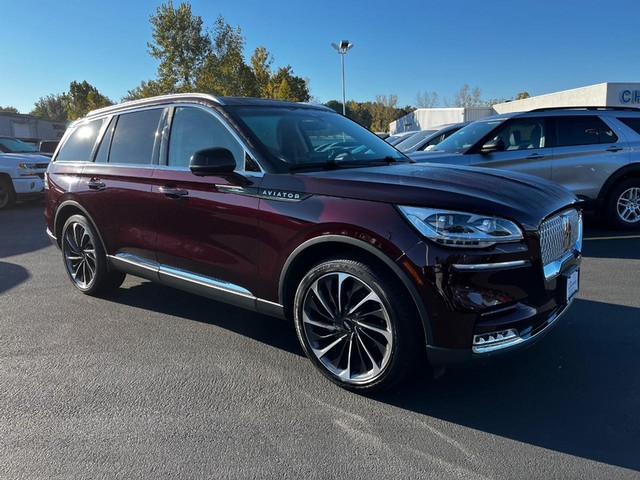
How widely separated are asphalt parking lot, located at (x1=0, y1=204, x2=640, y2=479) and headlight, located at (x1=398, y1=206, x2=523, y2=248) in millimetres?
1012

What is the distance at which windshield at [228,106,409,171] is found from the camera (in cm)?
350

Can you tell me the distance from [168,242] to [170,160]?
67cm

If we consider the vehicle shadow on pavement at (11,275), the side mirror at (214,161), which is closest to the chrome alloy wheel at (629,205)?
the side mirror at (214,161)

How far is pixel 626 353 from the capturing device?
11.3ft

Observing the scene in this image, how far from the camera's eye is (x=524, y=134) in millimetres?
7340

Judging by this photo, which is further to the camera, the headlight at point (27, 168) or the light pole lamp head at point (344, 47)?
the light pole lamp head at point (344, 47)

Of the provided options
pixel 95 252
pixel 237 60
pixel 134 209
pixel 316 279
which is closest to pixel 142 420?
pixel 316 279

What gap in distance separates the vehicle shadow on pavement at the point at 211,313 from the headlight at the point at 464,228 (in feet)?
5.05

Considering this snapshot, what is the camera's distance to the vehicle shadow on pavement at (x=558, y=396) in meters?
2.53

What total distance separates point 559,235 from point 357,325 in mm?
1378

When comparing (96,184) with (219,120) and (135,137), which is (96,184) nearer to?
(135,137)

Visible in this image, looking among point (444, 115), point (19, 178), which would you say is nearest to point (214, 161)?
point (19, 178)

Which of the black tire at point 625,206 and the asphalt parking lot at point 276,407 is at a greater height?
the black tire at point 625,206

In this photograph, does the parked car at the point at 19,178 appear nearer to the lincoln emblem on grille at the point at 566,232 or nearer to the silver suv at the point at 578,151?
the silver suv at the point at 578,151
